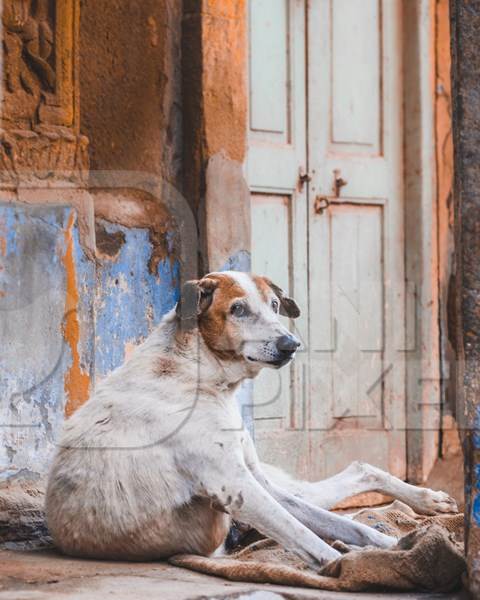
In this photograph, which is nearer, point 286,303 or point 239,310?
point 239,310

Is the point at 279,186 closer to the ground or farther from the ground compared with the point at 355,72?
closer to the ground

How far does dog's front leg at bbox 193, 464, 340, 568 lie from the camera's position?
14.7 ft

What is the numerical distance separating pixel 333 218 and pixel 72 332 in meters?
2.15

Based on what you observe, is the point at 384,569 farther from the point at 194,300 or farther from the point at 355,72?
the point at 355,72

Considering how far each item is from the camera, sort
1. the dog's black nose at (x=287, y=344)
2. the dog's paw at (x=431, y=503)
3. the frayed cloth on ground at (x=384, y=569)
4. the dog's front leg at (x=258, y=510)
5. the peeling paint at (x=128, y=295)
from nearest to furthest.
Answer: the frayed cloth on ground at (x=384, y=569) → the dog's front leg at (x=258, y=510) → the dog's black nose at (x=287, y=344) → the dog's paw at (x=431, y=503) → the peeling paint at (x=128, y=295)

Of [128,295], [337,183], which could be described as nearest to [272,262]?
[337,183]

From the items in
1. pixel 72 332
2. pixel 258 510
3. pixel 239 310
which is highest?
pixel 239 310

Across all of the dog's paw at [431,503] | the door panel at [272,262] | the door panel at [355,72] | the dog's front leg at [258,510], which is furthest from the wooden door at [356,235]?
the dog's front leg at [258,510]

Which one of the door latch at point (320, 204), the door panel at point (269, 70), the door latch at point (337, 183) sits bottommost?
the door latch at point (320, 204)

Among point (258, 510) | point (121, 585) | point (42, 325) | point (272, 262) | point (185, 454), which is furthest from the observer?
point (272, 262)

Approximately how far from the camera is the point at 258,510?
14.9 ft

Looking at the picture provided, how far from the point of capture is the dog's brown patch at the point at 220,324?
492cm

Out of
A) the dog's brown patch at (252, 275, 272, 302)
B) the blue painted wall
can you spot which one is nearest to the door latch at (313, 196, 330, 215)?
the blue painted wall

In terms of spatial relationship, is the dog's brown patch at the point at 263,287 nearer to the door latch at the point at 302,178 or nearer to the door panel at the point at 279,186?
the door panel at the point at 279,186
